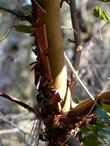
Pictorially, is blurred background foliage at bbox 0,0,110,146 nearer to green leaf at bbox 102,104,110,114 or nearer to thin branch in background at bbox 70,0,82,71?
thin branch in background at bbox 70,0,82,71

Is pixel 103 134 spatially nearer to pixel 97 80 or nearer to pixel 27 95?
pixel 97 80

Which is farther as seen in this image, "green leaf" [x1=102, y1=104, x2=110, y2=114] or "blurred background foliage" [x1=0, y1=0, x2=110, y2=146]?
"blurred background foliage" [x1=0, y1=0, x2=110, y2=146]

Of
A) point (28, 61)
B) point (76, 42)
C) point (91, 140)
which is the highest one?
point (76, 42)

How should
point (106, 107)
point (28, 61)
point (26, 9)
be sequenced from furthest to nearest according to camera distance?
point (28, 61), point (26, 9), point (106, 107)

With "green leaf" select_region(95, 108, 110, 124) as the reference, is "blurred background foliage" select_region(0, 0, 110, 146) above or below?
below

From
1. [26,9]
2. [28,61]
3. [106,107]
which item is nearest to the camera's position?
[106,107]

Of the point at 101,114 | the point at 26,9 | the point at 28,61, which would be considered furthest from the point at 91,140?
the point at 28,61

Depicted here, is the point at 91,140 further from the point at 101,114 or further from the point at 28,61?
the point at 28,61

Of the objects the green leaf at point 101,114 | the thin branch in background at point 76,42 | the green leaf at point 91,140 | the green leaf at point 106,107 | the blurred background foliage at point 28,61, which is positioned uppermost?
the thin branch in background at point 76,42

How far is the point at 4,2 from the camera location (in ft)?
2.62

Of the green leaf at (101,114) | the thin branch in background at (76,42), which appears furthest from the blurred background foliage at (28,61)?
the green leaf at (101,114)

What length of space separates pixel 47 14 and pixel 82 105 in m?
0.14

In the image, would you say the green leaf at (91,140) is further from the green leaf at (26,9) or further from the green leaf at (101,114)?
the green leaf at (26,9)

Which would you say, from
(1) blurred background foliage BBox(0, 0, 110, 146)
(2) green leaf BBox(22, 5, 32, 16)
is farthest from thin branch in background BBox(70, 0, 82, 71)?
(1) blurred background foliage BBox(0, 0, 110, 146)
